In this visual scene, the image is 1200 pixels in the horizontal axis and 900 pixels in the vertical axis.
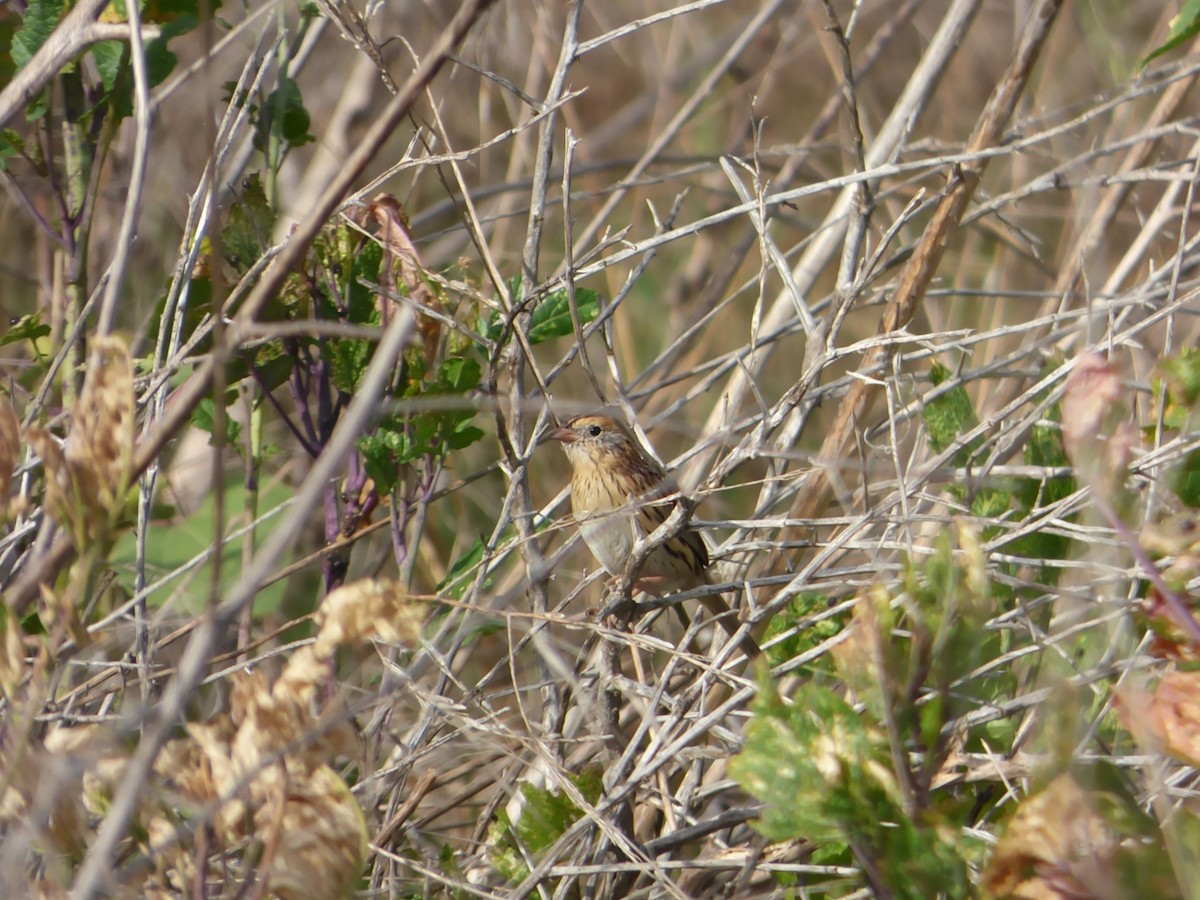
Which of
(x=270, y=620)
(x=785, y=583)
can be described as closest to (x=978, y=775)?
(x=785, y=583)

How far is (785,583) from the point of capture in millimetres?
2465

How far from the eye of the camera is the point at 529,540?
7.61 feet

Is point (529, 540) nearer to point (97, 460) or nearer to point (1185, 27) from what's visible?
point (97, 460)

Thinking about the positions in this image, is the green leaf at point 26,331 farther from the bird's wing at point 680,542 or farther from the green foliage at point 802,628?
the green foliage at point 802,628

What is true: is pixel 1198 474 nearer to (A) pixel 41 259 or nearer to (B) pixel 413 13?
(A) pixel 41 259

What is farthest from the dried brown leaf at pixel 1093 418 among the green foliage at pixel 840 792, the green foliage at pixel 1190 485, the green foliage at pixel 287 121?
the green foliage at pixel 287 121

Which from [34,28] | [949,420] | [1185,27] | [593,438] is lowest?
[593,438]

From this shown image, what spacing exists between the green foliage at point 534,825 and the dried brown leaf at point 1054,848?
914mm

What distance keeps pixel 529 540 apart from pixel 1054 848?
1.15 metres

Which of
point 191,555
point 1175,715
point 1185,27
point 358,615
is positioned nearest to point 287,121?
point 191,555

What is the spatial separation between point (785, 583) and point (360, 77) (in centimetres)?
267

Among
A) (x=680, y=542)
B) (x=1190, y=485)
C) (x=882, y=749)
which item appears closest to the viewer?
(x=882, y=749)

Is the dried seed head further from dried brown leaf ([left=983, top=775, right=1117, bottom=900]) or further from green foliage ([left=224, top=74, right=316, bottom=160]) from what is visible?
green foliage ([left=224, top=74, right=316, bottom=160])

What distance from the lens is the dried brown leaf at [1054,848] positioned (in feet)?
4.50
